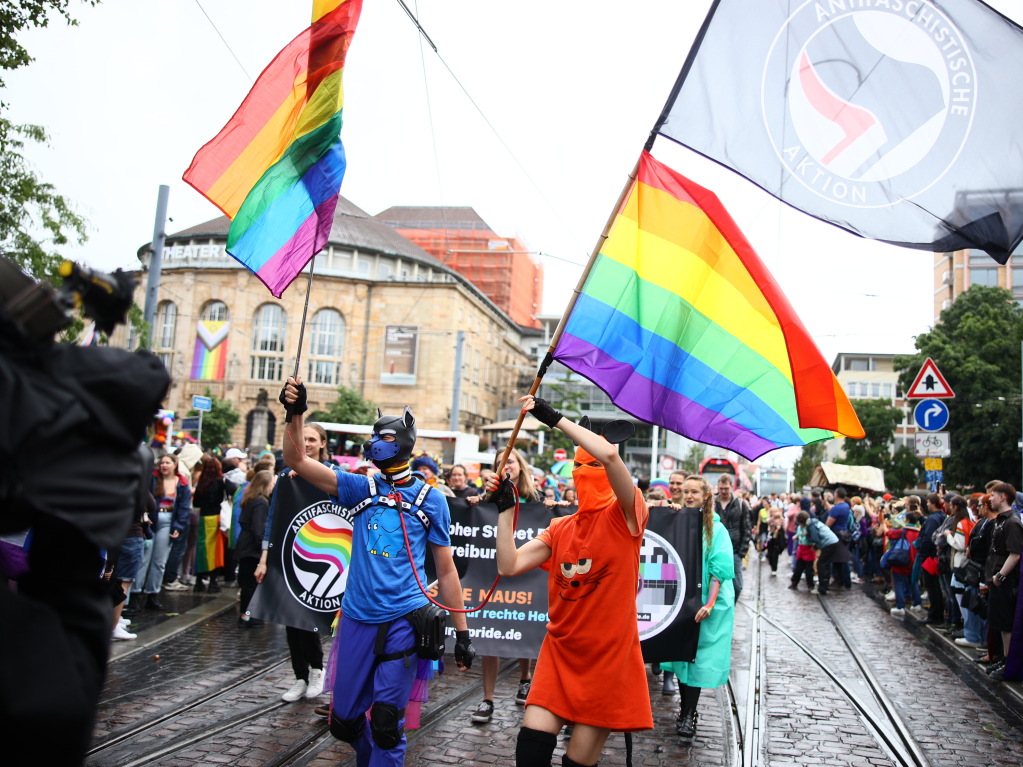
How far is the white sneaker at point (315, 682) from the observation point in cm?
719

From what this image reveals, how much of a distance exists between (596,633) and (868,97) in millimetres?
3215

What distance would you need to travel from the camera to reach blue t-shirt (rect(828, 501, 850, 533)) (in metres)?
19.0

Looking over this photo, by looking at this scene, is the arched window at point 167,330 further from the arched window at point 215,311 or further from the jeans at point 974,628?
the jeans at point 974,628

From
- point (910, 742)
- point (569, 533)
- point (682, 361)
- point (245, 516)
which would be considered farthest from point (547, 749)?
point (245, 516)

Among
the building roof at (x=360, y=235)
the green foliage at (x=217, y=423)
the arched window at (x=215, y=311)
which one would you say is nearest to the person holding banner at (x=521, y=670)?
the green foliage at (x=217, y=423)

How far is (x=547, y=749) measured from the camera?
4133 millimetres

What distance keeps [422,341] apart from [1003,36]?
6875cm

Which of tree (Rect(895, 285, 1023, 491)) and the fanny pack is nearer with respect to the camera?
the fanny pack

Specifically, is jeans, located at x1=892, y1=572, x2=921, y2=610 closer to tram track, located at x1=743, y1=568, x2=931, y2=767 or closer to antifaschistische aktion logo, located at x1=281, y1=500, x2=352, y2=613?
tram track, located at x1=743, y1=568, x2=931, y2=767

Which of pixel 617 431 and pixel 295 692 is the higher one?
pixel 617 431

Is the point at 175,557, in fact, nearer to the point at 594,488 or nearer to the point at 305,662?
the point at 305,662

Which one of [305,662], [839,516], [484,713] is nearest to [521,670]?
[484,713]

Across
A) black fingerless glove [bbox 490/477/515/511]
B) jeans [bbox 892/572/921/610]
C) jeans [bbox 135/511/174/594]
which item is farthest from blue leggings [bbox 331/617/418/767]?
jeans [bbox 892/572/921/610]

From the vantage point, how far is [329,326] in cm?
7338
